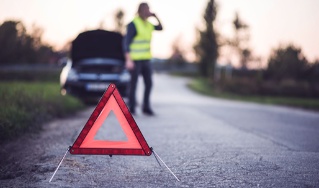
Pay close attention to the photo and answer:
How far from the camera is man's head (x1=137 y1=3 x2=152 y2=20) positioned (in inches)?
314

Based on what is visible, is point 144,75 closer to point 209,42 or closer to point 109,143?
point 109,143

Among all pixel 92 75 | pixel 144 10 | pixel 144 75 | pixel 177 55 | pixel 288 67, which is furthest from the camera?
pixel 177 55

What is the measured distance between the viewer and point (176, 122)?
740 centimetres

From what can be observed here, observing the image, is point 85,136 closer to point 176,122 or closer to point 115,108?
point 115,108

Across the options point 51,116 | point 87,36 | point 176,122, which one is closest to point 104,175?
point 176,122

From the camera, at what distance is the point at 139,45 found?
8266mm

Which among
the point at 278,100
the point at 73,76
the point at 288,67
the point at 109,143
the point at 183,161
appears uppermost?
the point at 288,67

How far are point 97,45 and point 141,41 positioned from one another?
12.8ft

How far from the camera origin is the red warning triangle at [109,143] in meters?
3.43

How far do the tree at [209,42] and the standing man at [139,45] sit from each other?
36101 mm

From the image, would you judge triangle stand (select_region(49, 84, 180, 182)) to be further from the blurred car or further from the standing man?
the blurred car

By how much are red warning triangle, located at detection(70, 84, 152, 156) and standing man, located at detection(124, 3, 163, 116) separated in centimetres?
467

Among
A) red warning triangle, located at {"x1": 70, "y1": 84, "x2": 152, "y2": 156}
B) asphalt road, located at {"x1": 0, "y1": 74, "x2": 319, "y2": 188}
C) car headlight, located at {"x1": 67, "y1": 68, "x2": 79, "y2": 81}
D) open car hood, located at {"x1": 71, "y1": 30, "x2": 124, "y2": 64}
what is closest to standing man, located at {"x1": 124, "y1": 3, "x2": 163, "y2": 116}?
asphalt road, located at {"x1": 0, "y1": 74, "x2": 319, "y2": 188}

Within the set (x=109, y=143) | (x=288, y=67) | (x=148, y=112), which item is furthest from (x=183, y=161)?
(x=288, y=67)
